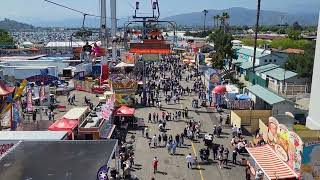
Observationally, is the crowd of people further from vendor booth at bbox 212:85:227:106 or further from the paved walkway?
vendor booth at bbox 212:85:227:106

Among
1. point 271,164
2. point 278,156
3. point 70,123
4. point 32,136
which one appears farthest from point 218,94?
point 32,136

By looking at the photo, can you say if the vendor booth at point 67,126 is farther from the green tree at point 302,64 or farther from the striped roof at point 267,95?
the green tree at point 302,64

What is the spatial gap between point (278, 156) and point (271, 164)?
0.58 metres

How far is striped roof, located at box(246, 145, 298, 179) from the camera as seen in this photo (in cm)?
1816

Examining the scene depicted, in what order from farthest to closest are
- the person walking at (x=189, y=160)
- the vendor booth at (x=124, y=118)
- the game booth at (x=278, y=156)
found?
the vendor booth at (x=124, y=118) → the person walking at (x=189, y=160) → the game booth at (x=278, y=156)

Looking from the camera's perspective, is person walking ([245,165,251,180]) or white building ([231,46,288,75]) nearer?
person walking ([245,165,251,180])

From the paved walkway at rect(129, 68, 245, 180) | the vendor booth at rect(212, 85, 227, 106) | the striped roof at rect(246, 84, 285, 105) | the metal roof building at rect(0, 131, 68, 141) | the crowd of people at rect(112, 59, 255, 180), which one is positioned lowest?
the paved walkway at rect(129, 68, 245, 180)

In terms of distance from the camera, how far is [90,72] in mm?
63406

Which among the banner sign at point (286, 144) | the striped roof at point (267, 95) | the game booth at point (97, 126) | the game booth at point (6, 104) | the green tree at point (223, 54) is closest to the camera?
the banner sign at point (286, 144)

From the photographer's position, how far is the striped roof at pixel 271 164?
18.2 metres

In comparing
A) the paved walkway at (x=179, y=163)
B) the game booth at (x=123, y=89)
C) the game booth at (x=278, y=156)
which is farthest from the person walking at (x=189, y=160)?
the game booth at (x=123, y=89)

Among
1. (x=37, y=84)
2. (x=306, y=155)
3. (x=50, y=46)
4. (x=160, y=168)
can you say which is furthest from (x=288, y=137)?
(x=50, y=46)

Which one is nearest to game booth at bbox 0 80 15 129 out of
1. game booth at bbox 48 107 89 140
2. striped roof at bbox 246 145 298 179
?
game booth at bbox 48 107 89 140

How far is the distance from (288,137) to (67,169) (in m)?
9.94
